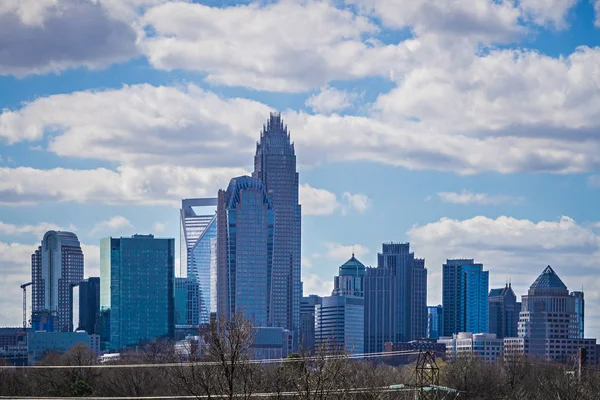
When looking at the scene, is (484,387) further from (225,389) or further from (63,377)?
(225,389)

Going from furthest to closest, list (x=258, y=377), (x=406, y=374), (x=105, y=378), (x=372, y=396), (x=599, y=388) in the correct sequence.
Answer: (x=406, y=374) < (x=105, y=378) < (x=599, y=388) < (x=258, y=377) < (x=372, y=396)

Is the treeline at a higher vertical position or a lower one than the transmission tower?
lower

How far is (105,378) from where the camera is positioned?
144 m

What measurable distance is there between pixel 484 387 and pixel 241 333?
245 ft

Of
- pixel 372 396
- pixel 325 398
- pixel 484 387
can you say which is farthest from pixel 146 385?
pixel 325 398

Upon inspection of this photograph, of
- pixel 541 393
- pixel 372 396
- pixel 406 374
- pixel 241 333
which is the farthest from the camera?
pixel 406 374

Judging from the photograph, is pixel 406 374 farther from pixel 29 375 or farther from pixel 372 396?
pixel 372 396

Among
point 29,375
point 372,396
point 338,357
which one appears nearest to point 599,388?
point 372,396

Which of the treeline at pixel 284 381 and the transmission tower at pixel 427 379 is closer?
the transmission tower at pixel 427 379

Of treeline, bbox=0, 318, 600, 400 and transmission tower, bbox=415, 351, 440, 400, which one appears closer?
transmission tower, bbox=415, 351, 440, 400

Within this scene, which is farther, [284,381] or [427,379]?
[427,379]

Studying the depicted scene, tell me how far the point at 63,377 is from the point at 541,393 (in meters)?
41.4

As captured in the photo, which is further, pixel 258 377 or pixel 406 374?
pixel 406 374

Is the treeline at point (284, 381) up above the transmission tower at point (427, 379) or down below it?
below
